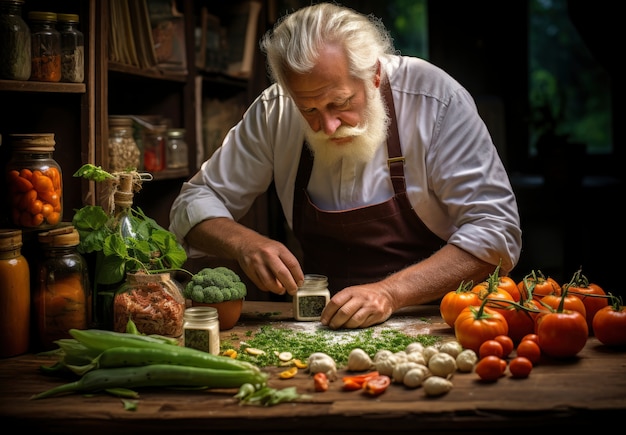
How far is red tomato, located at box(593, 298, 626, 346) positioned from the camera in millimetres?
2029

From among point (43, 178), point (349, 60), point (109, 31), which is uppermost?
point (109, 31)

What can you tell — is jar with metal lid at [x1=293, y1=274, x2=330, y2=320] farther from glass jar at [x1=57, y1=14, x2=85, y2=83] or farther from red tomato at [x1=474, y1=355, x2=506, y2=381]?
glass jar at [x1=57, y1=14, x2=85, y2=83]

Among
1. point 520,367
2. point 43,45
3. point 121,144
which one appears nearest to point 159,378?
point 520,367

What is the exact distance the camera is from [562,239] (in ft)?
16.5

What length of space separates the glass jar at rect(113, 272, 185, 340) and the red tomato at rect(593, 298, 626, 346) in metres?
1.10

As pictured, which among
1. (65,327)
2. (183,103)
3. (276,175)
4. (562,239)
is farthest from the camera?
(562,239)

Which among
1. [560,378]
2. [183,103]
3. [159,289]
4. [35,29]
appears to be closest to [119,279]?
[159,289]

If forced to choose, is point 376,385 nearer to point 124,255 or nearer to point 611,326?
point 611,326

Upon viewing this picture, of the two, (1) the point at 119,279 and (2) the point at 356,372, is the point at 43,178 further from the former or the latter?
(2) the point at 356,372

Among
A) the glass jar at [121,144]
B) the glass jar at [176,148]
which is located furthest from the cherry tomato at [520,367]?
the glass jar at [176,148]

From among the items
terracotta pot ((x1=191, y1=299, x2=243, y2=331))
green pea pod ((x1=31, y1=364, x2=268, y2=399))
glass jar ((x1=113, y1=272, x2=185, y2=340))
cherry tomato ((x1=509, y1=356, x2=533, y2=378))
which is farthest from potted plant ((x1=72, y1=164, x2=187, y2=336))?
cherry tomato ((x1=509, y1=356, x2=533, y2=378))

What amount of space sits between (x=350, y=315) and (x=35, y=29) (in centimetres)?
131

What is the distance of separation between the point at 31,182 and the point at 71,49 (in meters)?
0.64

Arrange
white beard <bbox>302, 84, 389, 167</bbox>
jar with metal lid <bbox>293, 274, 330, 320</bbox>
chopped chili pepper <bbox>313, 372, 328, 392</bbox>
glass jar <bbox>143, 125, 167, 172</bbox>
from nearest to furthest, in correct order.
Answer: chopped chili pepper <bbox>313, 372, 328, 392</bbox> < jar with metal lid <bbox>293, 274, 330, 320</bbox> < white beard <bbox>302, 84, 389, 167</bbox> < glass jar <bbox>143, 125, 167, 172</bbox>
